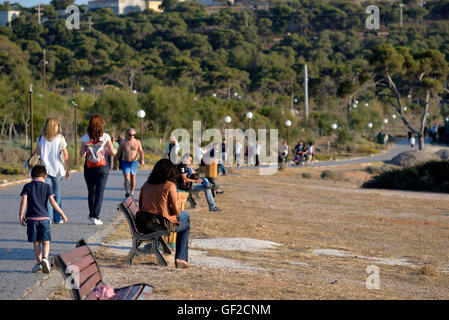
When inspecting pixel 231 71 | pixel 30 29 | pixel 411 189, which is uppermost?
pixel 30 29

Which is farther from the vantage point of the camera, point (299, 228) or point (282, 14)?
point (282, 14)

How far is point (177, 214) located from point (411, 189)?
20.1 meters

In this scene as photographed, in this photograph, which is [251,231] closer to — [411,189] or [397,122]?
[411,189]

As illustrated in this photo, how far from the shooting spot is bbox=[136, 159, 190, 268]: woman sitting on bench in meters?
7.31

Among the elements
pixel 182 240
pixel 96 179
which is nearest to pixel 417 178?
pixel 96 179

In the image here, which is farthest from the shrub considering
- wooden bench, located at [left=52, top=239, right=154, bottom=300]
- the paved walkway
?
wooden bench, located at [left=52, top=239, right=154, bottom=300]

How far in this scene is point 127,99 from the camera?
1580 inches

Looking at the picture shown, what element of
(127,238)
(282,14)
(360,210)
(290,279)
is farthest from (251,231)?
(282,14)

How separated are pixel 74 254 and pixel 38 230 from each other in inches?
76.3

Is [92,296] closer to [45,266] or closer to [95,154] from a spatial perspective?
[45,266]

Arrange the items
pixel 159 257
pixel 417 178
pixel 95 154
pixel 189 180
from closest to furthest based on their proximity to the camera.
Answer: pixel 159 257
pixel 95 154
pixel 189 180
pixel 417 178

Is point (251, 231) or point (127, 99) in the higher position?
point (127, 99)

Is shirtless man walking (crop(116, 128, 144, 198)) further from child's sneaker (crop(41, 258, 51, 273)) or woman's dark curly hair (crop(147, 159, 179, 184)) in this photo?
child's sneaker (crop(41, 258, 51, 273))

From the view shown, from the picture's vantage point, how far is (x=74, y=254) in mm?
5148
